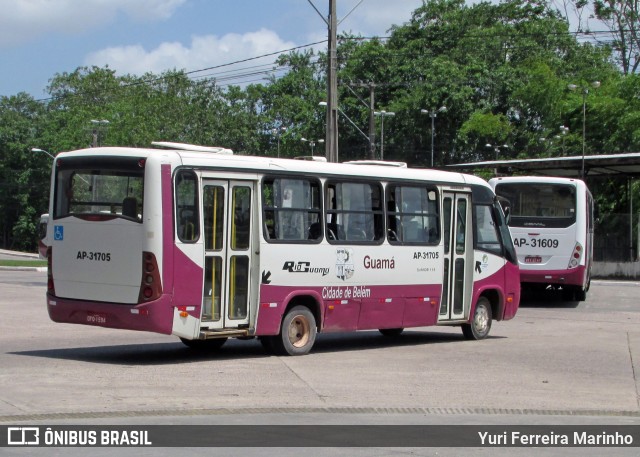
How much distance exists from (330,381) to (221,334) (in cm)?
193

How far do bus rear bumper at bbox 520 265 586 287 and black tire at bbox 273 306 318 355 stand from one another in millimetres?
13767

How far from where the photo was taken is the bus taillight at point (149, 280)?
13664mm

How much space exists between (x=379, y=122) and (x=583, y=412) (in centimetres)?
6631

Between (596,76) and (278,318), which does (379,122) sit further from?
(278,318)

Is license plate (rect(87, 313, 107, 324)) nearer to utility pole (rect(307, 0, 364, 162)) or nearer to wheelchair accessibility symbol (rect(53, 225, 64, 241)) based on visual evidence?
wheelchair accessibility symbol (rect(53, 225, 64, 241))

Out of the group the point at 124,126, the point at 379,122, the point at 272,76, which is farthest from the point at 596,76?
the point at 124,126

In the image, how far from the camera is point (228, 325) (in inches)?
576

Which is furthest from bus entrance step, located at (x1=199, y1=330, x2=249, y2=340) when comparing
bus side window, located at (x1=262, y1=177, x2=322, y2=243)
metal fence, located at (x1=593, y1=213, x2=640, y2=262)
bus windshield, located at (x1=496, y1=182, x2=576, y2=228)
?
metal fence, located at (x1=593, y1=213, x2=640, y2=262)

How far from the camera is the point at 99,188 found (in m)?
14.4

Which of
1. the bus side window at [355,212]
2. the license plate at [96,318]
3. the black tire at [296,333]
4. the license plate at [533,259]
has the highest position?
the bus side window at [355,212]

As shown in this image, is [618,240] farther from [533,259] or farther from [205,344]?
[205,344]

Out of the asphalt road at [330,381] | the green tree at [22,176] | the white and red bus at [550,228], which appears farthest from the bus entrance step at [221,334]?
the green tree at [22,176]

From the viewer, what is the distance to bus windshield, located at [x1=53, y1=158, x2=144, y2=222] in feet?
45.6

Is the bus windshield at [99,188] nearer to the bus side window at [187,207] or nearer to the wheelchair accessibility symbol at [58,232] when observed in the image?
the wheelchair accessibility symbol at [58,232]
